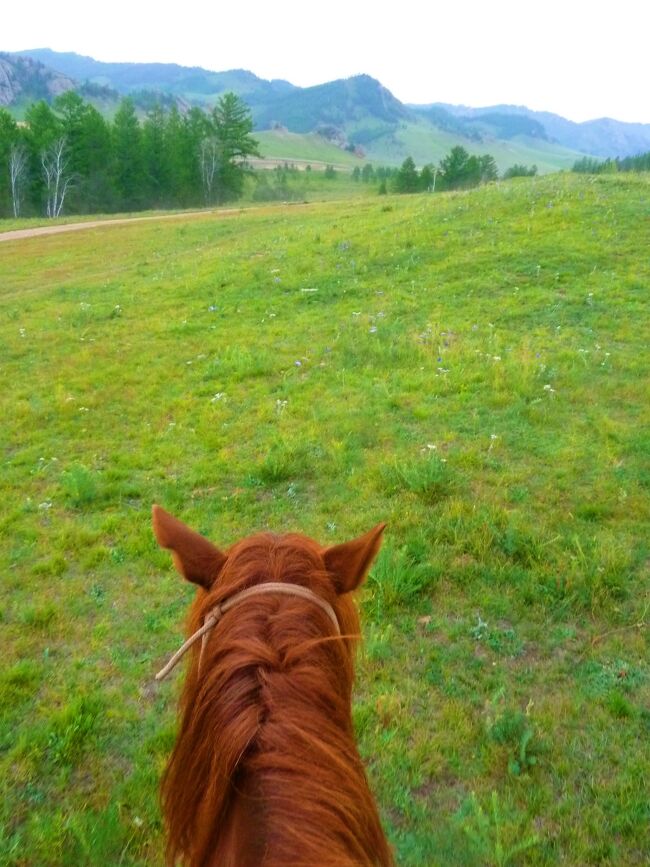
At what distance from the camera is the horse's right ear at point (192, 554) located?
195 centimetres

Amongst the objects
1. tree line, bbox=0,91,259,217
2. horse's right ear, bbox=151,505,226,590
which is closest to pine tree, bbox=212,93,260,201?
tree line, bbox=0,91,259,217

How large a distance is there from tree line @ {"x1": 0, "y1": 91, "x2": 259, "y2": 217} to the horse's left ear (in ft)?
200

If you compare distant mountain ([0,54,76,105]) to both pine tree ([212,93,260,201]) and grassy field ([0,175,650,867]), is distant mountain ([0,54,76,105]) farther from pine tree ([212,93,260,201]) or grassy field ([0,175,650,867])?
grassy field ([0,175,650,867])

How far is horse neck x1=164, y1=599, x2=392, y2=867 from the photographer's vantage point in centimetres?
128

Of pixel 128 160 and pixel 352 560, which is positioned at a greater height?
pixel 128 160

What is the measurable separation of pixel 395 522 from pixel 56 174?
197 ft

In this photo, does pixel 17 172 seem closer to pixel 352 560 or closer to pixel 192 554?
pixel 192 554

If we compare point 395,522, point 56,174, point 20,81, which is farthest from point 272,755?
point 20,81

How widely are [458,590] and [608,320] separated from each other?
6.87 metres

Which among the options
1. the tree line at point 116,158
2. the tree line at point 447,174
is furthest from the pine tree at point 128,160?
the tree line at point 447,174

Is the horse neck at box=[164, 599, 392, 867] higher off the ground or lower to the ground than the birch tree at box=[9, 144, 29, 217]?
lower

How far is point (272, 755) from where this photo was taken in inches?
52.6

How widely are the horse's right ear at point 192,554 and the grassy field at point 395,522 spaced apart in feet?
5.93

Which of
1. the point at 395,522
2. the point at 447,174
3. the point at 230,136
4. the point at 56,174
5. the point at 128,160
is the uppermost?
the point at 230,136
